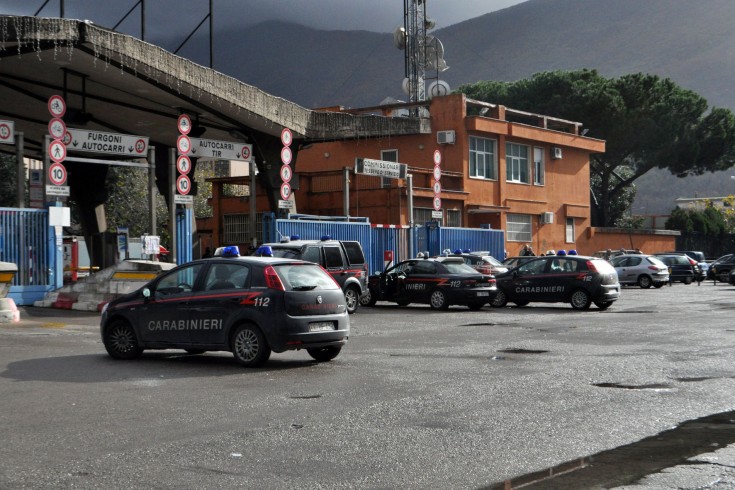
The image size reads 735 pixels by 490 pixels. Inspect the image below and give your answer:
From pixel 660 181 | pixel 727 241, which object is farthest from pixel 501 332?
pixel 660 181

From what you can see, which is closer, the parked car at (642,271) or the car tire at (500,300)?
the car tire at (500,300)

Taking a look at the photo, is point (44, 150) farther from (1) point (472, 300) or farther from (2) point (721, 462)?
(2) point (721, 462)

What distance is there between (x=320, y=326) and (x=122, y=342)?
118 inches

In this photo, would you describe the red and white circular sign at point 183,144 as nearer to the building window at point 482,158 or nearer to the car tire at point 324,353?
the car tire at point 324,353

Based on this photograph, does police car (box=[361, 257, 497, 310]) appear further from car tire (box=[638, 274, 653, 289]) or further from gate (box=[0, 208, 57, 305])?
car tire (box=[638, 274, 653, 289])

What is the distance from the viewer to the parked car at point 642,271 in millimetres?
41156

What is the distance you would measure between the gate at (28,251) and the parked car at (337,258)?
5206mm

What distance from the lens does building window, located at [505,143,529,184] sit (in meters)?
47.0

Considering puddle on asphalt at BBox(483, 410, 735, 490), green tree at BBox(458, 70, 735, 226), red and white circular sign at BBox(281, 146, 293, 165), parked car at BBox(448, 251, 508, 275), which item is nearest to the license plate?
puddle on asphalt at BBox(483, 410, 735, 490)

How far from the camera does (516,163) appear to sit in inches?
1877

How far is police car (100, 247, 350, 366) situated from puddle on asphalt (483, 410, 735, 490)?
5501mm

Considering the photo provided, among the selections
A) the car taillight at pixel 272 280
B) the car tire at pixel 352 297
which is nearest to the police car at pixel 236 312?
the car taillight at pixel 272 280

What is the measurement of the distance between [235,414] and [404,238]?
2544 cm

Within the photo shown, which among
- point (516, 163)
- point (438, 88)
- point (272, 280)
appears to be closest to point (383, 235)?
point (516, 163)
